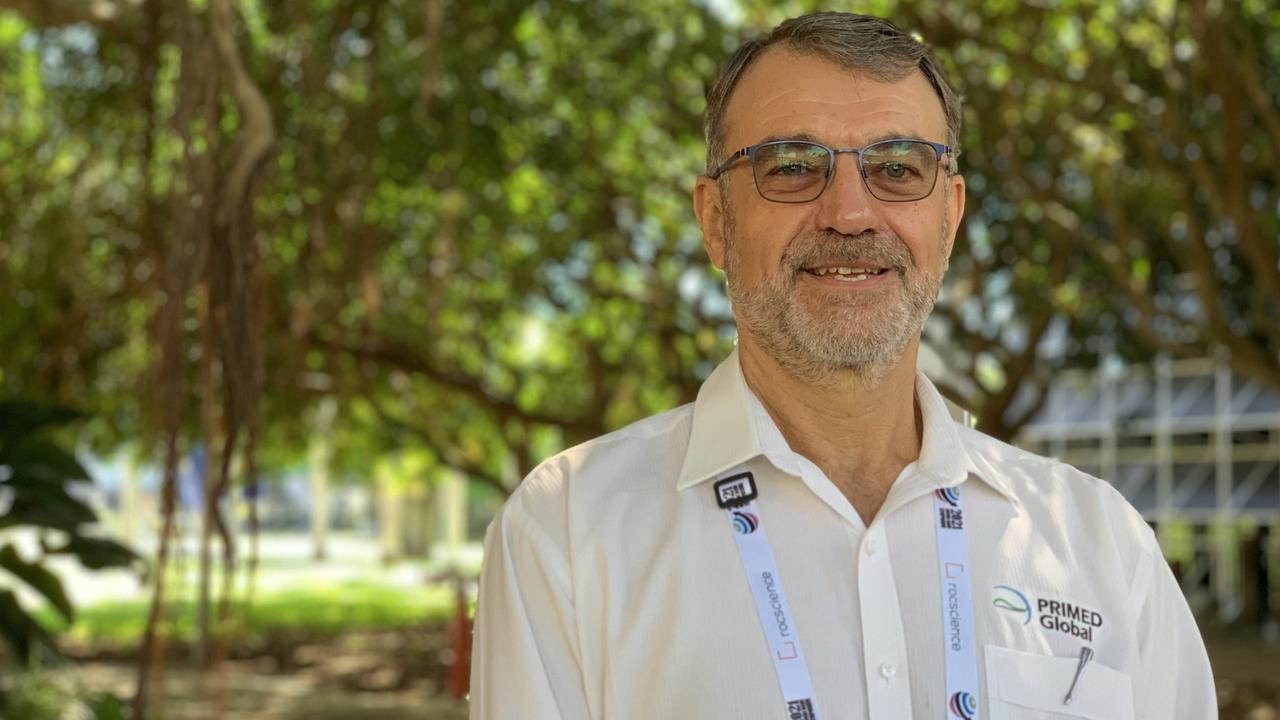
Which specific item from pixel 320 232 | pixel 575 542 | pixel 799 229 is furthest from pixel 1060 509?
pixel 320 232

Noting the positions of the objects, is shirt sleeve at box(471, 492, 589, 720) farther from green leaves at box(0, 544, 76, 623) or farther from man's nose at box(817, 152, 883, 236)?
green leaves at box(0, 544, 76, 623)

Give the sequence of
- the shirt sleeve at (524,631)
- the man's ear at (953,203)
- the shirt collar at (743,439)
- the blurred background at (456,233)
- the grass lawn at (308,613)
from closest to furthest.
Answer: the shirt sleeve at (524,631) → the shirt collar at (743,439) → the man's ear at (953,203) → the blurred background at (456,233) → the grass lawn at (308,613)

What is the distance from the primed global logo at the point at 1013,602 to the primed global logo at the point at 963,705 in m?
0.14

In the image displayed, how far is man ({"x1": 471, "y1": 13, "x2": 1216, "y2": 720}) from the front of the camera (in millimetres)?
1784

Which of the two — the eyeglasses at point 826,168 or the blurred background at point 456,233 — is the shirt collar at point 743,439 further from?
the blurred background at point 456,233

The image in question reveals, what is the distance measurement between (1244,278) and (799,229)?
27.0 feet

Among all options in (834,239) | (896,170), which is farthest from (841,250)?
(896,170)

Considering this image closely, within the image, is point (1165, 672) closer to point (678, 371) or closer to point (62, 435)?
point (678, 371)

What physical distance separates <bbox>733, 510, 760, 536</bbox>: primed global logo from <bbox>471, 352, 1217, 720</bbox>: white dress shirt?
12mm

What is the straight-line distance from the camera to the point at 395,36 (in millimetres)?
9156

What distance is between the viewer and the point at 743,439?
1.95 meters

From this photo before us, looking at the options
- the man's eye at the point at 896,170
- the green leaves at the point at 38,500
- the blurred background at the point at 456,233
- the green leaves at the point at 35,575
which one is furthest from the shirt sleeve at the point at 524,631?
the green leaves at the point at 35,575

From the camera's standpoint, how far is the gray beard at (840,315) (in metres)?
1.94

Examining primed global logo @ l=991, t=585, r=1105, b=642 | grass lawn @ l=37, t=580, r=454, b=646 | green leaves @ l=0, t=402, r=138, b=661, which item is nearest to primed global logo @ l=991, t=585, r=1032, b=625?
primed global logo @ l=991, t=585, r=1105, b=642
